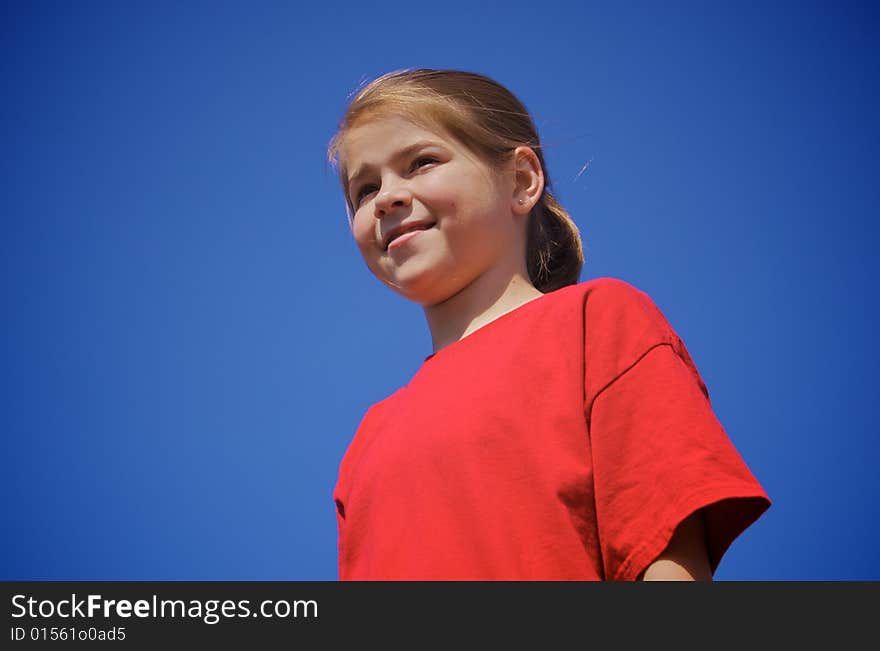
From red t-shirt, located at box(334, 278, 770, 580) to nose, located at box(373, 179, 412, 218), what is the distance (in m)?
0.26

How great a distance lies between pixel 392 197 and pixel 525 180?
0.25m

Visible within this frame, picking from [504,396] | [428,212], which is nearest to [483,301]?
[428,212]

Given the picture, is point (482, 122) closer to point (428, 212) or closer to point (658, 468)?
point (428, 212)

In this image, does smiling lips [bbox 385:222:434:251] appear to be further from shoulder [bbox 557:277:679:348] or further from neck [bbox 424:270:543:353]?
shoulder [bbox 557:277:679:348]

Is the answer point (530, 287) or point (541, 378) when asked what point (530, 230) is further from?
point (541, 378)

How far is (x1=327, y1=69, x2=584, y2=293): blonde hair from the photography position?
131 centimetres

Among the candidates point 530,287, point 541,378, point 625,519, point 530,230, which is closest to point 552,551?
point 625,519

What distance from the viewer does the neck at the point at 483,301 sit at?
1.27 meters

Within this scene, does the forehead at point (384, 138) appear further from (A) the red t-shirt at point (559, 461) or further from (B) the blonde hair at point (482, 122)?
(A) the red t-shirt at point (559, 461)

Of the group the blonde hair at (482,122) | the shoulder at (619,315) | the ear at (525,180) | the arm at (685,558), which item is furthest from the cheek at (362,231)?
the arm at (685,558)

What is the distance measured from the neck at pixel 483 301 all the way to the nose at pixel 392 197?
165 millimetres

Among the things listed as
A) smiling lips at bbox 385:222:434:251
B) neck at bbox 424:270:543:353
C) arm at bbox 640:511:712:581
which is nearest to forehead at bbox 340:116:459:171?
smiling lips at bbox 385:222:434:251

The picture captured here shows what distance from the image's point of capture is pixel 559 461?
0.94 metres
